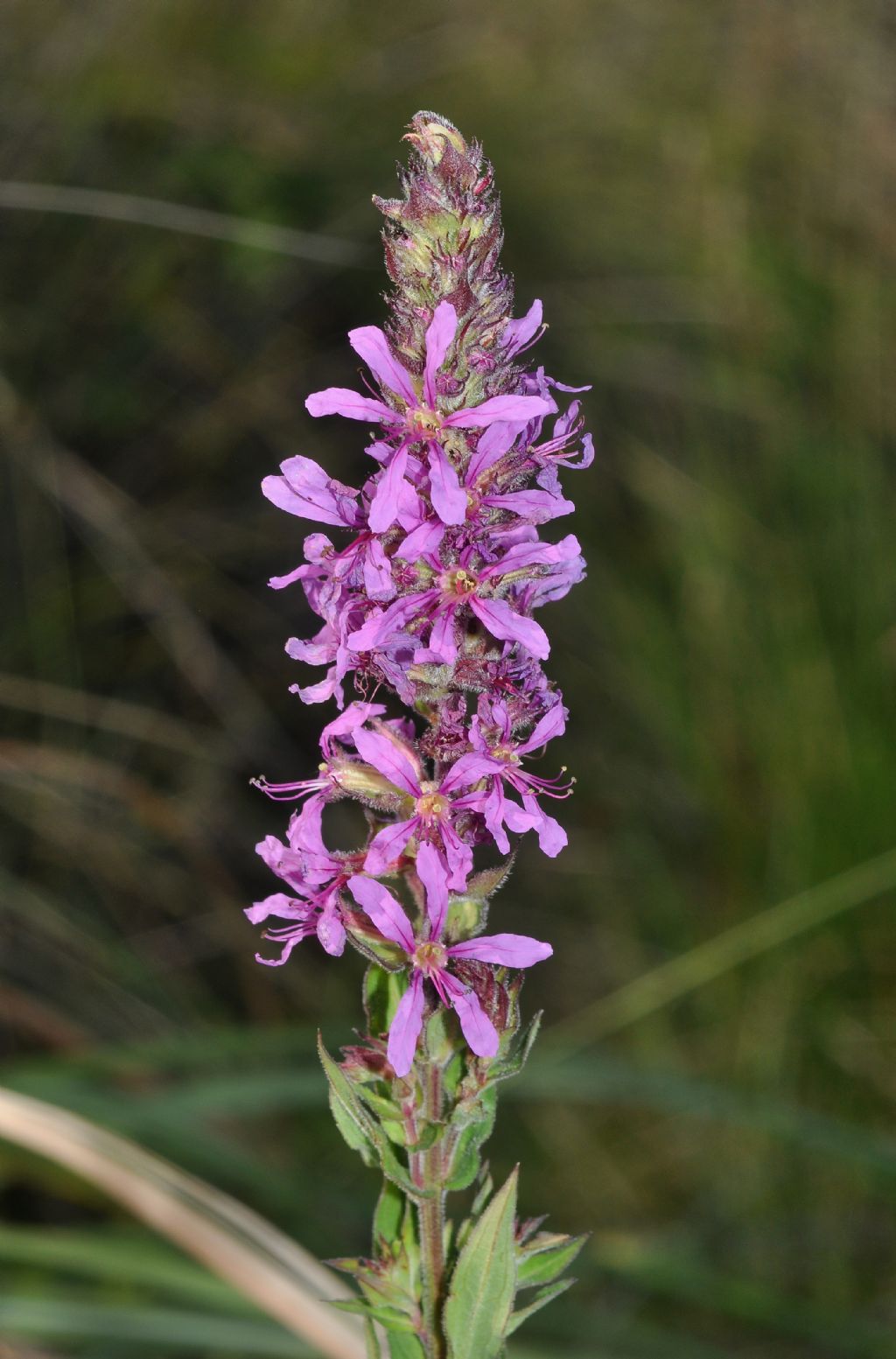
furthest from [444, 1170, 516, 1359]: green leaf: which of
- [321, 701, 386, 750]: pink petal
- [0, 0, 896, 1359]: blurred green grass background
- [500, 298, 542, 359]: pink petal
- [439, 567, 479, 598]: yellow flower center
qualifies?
[0, 0, 896, 1359]: blurred green grass background

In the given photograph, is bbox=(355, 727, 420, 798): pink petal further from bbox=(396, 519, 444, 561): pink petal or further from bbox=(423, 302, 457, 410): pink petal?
bbox=(423, 302, 457, 410): pink petal

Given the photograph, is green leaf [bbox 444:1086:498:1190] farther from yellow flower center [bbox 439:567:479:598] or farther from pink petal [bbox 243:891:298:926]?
yellow flower center [bbox 439:567:479:598]

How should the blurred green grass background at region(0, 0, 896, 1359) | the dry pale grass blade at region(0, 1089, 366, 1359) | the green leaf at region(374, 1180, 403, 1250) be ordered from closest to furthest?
1. the green leaf at region(374, 1180, 403, 1250)
2. the dry pale grass blade at region(0, 1089, 366, 1359)
3. the blurred green grass background at region(0, 0, 896, 1359)

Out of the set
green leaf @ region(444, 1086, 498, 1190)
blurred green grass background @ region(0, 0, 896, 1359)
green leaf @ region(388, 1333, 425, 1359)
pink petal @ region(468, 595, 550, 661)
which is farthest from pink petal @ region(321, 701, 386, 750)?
blurred green grass background @ region(0, 0, 896, 1359)

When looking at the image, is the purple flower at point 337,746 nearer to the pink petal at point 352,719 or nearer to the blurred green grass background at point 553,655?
the pink petal at point 352,719

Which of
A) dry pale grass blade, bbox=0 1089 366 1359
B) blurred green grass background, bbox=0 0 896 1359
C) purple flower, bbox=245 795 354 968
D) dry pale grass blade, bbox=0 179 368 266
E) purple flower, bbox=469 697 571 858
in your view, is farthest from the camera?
blurred green grass background, bbox=0 0 896 1359

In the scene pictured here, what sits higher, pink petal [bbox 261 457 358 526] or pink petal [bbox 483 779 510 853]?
pink petal [bbox 261 457 358 526]

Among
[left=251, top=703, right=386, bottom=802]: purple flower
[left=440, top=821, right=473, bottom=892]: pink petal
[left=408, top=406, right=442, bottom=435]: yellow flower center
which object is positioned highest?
[left=408, top=406, right=442, bottom=435]: yellow flower center

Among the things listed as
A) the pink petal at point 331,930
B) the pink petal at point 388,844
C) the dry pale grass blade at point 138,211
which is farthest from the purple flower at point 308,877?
the dry pale grass blade at point 138,211

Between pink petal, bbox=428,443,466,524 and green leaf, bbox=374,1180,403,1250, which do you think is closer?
pink petal, bbox=428,443,466,524
